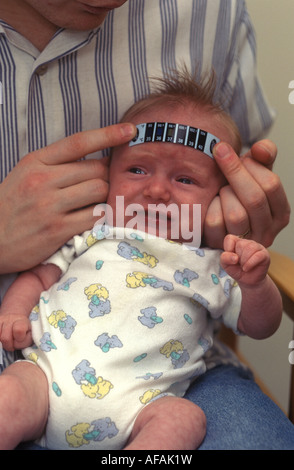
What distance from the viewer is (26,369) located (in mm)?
883

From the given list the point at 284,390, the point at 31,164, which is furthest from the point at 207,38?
the point at 284,390

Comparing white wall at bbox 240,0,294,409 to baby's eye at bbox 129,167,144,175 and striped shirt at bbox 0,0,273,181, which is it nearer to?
striped shirt at bbox 0,0,273,181

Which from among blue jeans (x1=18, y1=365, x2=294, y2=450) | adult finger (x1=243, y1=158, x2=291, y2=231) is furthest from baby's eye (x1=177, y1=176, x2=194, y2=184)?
blue jeans (x1=18, y1=365, x2=294, y2=450)

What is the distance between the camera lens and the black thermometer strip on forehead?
990 mm

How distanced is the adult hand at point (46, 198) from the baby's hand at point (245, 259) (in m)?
0.30

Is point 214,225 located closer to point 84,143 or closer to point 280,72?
point 84,143

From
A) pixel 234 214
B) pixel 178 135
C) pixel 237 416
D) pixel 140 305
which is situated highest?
pixel 178 135

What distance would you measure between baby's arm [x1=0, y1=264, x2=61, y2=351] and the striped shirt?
20 centimetres

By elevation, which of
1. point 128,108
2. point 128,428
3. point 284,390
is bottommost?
point 284,390

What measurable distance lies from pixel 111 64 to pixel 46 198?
317 millimetres

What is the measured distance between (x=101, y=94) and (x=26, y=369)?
54 centimetres

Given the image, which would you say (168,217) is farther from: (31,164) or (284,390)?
(284,390)

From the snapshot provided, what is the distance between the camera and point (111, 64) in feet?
3.65
